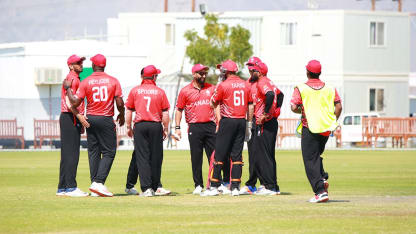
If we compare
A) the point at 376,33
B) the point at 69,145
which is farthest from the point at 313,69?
the point at 376,33

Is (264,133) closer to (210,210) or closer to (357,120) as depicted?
(210,210)

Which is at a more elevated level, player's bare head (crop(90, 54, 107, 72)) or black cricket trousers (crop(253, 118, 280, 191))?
player's bare head (crop(90, 54, 107, 72))

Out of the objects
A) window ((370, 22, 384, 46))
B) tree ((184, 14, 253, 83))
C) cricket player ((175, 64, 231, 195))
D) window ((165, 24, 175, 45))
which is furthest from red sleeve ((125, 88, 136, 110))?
window ((165, 24, 175, 45))

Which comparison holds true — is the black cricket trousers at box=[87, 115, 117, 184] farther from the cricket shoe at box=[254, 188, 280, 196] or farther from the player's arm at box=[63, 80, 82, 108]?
the cricket shoe at box=[254, 188, 280, 196]

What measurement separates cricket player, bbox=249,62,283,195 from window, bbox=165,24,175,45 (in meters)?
50.5

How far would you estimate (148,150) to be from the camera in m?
16.1

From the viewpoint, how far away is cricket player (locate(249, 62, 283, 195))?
646 inches

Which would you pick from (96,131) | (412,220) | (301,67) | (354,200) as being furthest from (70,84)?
(301,67)

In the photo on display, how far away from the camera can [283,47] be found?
2520 inches

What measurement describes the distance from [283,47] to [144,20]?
32.9 ft

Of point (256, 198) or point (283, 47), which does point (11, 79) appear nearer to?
point (283, 47)

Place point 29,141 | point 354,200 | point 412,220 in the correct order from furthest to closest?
point 29,141 → point 354,200 → point 412,220

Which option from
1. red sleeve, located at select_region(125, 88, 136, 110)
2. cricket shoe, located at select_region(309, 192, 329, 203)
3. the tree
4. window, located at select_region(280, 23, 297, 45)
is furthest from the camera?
window, located at select_region(280, 23, 297, 45)

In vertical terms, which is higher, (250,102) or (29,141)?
(250,102)
